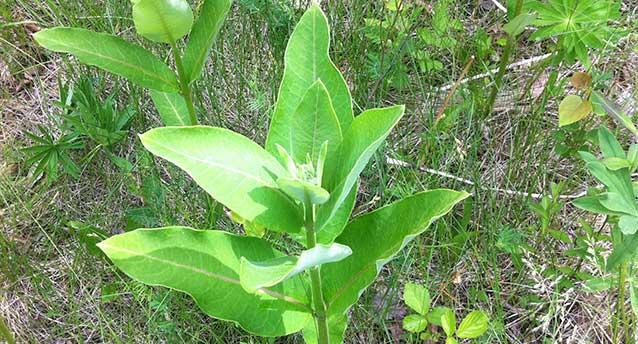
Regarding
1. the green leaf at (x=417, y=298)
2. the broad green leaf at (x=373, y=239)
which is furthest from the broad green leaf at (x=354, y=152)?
the green leaf at (x=417, y=298)

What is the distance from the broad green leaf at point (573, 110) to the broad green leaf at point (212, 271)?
96cm

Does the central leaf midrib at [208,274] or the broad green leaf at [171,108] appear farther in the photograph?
the broad green leaf at [171,108]

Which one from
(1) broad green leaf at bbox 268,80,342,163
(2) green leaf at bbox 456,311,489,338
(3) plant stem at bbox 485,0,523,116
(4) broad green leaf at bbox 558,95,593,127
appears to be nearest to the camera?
(1) broad green leaf at bbox 268,80,342,163

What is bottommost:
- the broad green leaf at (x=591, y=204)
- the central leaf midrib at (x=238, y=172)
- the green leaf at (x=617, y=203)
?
the broad green leaf at (x=591, y=204)

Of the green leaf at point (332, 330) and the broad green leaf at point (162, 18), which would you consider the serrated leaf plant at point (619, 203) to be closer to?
the green leaf at point (332, 330)

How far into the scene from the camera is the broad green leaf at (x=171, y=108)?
1.89m

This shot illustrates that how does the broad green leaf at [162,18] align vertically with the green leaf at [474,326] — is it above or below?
above

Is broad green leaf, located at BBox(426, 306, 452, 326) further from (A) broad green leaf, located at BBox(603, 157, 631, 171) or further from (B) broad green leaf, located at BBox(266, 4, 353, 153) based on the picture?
(B) broad green leaf, located at BBox(266, 4, 353, 153)

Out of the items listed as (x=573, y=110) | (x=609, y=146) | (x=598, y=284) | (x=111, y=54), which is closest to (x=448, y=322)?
(x=598, y=284)

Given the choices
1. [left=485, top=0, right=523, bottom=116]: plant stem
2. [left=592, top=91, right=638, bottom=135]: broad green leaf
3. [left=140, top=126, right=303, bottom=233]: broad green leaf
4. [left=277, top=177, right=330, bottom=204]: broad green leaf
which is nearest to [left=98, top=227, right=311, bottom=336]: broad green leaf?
[left=140, top=126, right=303, bottom=233]: broad green leaf

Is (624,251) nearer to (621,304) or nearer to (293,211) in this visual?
(621,304)

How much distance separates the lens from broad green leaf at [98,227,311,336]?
1.35 meters

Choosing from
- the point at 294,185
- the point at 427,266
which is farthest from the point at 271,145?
the point at 427,266

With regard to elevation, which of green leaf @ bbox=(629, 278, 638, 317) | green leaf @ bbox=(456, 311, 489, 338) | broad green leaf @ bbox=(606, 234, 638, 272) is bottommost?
green leaf @ bbox=(456, 311, 489, 338)
